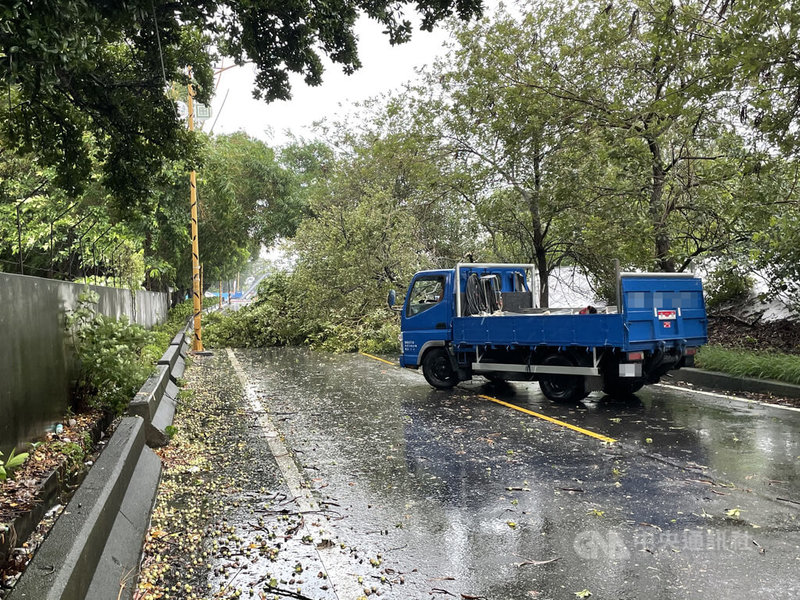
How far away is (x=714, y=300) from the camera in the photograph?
1653 cm

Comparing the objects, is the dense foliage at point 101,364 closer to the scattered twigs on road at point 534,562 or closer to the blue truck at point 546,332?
the blue truck at point 546,332

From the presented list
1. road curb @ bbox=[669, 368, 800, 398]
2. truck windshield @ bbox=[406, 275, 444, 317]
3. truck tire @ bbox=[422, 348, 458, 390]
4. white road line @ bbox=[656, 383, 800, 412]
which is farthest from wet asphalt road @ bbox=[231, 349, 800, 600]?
truck windshield @ bbox=[406, 275, 444, 317]

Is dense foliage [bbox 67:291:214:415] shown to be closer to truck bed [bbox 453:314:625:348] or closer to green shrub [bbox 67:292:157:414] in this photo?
green shrub [bbox 67:292:157:414]

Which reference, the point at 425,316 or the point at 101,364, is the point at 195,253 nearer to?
the point at 425,316

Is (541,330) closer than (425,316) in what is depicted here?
Yes

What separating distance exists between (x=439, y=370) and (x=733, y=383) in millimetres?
5317

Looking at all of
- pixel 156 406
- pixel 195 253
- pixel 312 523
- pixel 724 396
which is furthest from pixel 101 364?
pixel 195 253

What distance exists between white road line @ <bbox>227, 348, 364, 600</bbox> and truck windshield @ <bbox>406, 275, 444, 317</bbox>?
4.17m

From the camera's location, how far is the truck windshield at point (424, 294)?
1222 centimetres

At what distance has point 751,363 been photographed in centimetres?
1119

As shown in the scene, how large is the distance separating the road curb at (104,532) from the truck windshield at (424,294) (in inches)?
274

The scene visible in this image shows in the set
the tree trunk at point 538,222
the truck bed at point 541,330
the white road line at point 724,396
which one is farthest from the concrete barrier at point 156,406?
the tree trunk at point 538,222

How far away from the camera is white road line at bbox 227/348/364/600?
3.95 m

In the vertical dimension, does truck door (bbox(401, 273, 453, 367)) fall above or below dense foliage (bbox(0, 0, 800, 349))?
below
